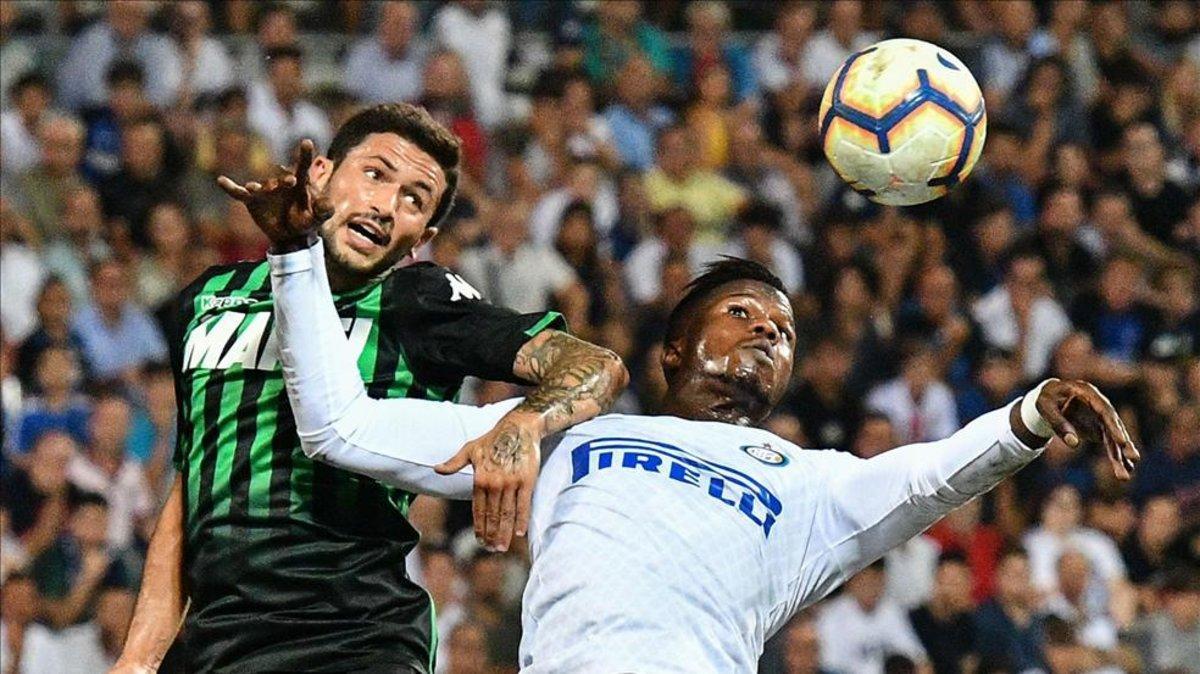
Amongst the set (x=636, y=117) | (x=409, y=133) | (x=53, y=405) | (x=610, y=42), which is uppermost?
(x=409, y=133)

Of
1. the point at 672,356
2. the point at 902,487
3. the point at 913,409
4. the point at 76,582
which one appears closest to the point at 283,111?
the point at 76,582

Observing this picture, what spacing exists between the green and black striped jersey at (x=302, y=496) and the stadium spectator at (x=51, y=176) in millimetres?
6142

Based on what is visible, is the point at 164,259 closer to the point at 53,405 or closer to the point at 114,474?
the point at 53,405

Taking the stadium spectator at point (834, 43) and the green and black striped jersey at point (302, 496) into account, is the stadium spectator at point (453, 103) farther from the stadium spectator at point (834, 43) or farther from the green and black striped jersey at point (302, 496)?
the green and black striped jersey at point (302, 496)

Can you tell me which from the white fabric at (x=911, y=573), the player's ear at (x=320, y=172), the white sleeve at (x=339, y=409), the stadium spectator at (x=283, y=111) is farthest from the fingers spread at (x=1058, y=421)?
the stadium spectator at (x=283, y=111)

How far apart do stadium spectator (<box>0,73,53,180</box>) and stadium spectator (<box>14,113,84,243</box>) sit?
0.09 m

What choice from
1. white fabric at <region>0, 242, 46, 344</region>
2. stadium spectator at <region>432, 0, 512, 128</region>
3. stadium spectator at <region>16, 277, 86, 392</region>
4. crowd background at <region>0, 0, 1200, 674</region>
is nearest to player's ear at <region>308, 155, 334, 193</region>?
crowd background at <region>0, 0, 1200, 674</region>

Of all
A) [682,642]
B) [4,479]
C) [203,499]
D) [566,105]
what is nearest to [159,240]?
[4,479]

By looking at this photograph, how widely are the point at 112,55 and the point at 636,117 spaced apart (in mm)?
3176

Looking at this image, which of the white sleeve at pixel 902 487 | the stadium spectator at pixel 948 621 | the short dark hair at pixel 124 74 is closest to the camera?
the white sleeve at pixel 902 487

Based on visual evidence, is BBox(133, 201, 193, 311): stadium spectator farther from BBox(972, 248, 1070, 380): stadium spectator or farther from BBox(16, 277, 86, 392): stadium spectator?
BBox(972, 248, 1070, 380): stadium spectator

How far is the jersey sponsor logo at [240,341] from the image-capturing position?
15.7 feet

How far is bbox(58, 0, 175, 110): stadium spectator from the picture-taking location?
11.5 metres

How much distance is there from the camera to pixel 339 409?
4.52 m
